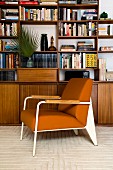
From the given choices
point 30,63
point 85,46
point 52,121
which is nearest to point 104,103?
point 85,46

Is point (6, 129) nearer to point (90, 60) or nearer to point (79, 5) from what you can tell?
point (90, 60)

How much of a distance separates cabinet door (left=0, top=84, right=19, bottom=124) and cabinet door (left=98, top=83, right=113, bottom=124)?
4.54 ft

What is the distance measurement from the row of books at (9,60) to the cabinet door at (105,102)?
151 cm

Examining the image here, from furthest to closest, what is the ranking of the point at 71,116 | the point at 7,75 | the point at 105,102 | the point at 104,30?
the point at 104,30 < the point at 7,75 < the point at 105,102 < the point at 71,116

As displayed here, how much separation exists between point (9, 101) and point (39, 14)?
159 cm

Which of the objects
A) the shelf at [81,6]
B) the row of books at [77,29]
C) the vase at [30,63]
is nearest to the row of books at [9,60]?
the vase at [30,63]

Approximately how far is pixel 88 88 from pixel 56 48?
1549 millimetres

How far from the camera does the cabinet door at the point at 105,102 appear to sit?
410 cm

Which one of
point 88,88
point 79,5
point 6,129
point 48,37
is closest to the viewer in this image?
point 88,88

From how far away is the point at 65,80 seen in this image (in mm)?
4398

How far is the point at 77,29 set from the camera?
4332 millimetres

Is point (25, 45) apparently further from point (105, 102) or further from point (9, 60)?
point (105, 102)

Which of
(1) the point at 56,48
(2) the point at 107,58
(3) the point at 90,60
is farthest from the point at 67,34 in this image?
(2) the point at 107,58

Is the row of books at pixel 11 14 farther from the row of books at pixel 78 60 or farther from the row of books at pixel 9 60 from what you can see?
the row of books at pixel 78 60
